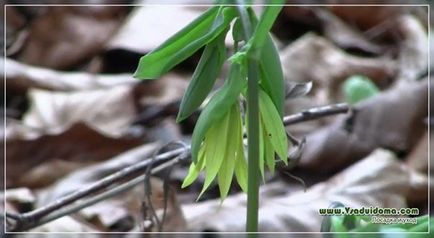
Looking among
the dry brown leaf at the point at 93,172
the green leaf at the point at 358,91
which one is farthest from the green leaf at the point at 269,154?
the green leaf at the point at 358,91

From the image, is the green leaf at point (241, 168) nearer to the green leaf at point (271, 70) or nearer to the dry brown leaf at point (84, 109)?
the green leaf at point (271, 70)

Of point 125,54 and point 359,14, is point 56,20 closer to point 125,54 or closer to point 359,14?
point 125,54

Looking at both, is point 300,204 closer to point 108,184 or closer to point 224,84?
point 108,184

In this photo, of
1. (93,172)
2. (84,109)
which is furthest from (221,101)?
(84,109)

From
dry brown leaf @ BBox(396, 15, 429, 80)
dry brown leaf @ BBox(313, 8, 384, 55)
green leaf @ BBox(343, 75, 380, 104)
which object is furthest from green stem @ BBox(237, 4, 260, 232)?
dry brown leaf @ BBox(313, 8, 384, 55)

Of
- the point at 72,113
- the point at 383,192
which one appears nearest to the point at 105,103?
the point at 72,113
